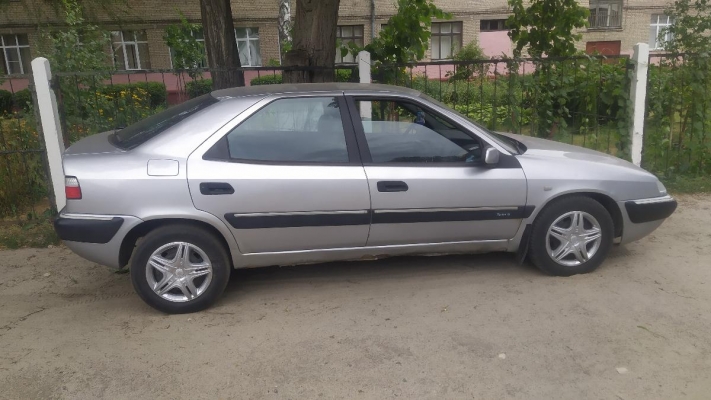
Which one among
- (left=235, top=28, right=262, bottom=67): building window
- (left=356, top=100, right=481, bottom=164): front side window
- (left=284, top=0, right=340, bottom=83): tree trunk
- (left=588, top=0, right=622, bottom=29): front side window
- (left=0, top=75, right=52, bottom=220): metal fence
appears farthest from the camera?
(left=588, top=0, right=622, bottom=29): front side window

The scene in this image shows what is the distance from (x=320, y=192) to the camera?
13.6ft

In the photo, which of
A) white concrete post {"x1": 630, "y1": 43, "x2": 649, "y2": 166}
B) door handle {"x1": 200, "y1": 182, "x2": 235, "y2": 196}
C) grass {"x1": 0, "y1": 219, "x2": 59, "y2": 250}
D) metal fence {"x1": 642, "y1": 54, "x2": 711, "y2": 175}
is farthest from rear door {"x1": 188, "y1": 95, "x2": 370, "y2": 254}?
metal fence {"x1": 642, "y1": 54, "x2": 711, "y2": 175}

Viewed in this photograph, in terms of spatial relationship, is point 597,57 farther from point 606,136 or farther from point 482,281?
point 482,281

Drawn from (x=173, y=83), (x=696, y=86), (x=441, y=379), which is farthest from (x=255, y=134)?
(x=696, y=86)

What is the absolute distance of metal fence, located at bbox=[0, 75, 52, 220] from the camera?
656 cm

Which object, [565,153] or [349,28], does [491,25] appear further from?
[565,153]

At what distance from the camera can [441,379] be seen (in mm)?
3350

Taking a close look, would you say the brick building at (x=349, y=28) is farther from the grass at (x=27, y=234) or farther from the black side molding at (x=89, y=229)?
the black side molding at (x=89, y=229)

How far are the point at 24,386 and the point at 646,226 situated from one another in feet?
14.9

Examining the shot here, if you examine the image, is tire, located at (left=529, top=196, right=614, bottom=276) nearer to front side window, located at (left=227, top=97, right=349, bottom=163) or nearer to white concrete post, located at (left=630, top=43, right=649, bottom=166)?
front side window, located at (left=227, top=97, right=349, bottom=163)

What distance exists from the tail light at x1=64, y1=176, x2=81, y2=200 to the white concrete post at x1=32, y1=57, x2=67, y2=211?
205 cm

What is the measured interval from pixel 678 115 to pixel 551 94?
5.38 ft

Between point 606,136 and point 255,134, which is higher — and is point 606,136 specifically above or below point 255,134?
below

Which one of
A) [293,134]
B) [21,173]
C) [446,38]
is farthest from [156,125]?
[446,38]
